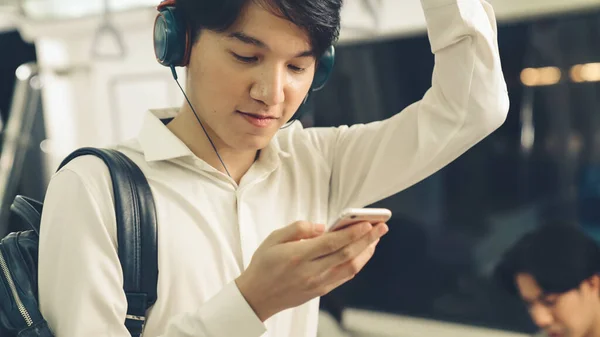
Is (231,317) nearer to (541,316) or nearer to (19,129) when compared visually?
(541,316)

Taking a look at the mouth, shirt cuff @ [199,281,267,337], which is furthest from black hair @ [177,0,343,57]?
shirt cuff @ [199,281,267,337]

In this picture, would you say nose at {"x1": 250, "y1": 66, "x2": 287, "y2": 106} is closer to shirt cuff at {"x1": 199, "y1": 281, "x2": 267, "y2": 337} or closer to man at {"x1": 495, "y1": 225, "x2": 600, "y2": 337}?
shirt cuff at {"x1": 199, "y1": 281, "x2": 267, "y2": 337}

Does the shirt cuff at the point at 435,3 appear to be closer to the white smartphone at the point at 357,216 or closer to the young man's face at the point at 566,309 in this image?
the white smartphone at the point at 357,216

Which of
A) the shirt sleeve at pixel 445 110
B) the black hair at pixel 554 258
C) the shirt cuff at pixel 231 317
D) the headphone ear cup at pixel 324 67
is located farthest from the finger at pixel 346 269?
the black hair at pixel 554 258

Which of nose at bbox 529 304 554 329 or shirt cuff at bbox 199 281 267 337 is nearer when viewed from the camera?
shirt cuff at bbox 199 281 267 337

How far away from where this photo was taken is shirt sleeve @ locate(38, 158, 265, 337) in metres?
0.63

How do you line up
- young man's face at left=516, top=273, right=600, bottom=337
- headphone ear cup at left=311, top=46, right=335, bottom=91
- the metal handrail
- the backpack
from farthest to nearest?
the metal handrail → young man's face at left=516, top=273, right=600, bottom=337 → headphone ear cup at left=311, top=46, right=335, bottom=91 → the backpack

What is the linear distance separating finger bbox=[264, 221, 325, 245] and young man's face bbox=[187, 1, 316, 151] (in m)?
0.19

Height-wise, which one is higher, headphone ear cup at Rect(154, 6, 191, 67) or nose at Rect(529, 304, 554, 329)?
headphone ear cup at Rect(154, 6, 191, 67)

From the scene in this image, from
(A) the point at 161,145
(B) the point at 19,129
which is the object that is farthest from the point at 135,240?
(B) the point at 19,129

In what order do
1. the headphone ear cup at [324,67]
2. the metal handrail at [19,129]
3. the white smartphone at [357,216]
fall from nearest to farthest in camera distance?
the white smartphone at [357,216] < the headphone ear cup at [324,67] < the metal handrail at [19,129]

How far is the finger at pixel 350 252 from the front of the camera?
0.57 m

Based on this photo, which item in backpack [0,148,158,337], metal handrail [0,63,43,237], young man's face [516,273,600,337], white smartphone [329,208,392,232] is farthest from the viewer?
metal handrail [0,63,43,237]

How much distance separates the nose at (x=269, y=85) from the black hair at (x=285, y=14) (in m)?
0.07
